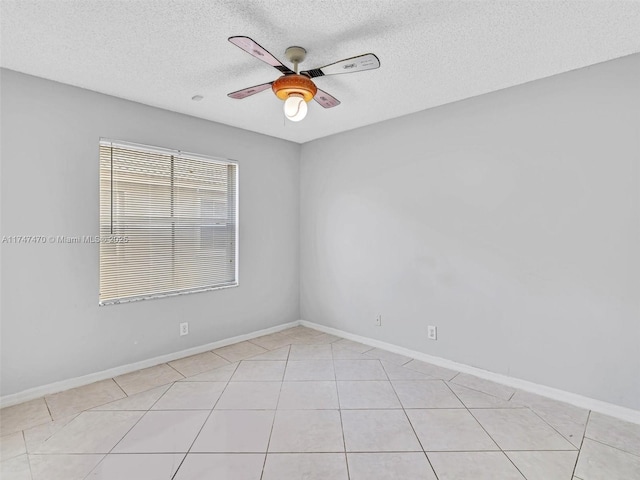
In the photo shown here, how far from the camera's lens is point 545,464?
6.19 feet

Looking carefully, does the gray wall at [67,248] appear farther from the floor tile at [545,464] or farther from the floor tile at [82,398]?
the floor tile at [545,464]

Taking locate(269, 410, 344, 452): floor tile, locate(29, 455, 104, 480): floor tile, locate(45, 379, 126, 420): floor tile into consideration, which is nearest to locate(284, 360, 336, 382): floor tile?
locate(269, 410, 344, 452): floor tile

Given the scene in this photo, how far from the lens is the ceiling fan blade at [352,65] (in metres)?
1.86

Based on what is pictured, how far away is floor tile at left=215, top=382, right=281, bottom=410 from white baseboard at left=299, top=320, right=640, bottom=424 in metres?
1.36

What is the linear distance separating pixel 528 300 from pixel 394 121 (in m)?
2.13

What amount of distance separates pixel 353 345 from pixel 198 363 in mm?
1641

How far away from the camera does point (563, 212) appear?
2.58 meters

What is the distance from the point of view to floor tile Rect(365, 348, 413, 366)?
338cm

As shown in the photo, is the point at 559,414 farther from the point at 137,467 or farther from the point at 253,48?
the point at 253,48

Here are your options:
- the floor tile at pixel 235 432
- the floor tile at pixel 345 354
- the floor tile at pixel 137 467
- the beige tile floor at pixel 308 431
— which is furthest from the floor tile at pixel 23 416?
the floor tile at pixel 345 354

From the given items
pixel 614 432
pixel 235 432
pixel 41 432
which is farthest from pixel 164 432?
pixel 614 432

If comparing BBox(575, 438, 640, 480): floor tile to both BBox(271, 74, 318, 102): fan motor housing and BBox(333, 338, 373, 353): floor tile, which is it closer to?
BBox(333, 338, 373, 353): floor tile

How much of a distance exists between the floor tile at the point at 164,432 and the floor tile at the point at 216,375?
1.73 ft

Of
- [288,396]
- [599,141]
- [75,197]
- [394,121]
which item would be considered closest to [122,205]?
[75,197]
